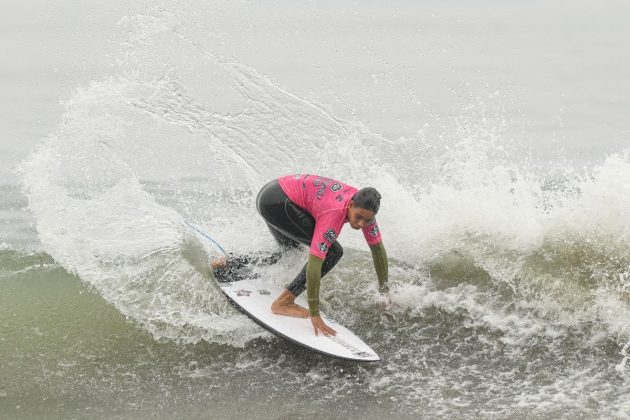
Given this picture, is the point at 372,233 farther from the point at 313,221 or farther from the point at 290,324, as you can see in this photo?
the point at 290,324

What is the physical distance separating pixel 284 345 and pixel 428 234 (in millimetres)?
2338

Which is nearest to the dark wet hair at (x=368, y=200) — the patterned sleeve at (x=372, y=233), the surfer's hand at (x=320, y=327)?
the patterned sleeve at (x=372, y=233)

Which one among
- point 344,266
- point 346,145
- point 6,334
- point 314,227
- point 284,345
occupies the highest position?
point 346,145

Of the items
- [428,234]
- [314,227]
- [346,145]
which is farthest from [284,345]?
[346,145]

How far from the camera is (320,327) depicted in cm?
673

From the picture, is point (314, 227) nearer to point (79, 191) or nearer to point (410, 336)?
point (410, 336)

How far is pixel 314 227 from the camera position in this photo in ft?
23.5

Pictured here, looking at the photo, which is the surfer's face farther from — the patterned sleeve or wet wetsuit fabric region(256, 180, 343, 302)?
wet wetsuit fabric region(256, 180, 343, 302)

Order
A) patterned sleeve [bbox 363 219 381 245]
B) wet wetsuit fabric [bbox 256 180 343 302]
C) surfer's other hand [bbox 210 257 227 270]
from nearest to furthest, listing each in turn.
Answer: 1. patterned sleeve [bbox 363 219 381 245]
2. wet wetsuit fabric [bbox 256 180 343 302]
3. surfer's other hand [bbox 210 257 227 270]

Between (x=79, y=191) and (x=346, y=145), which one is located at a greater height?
(x=346, y=145)

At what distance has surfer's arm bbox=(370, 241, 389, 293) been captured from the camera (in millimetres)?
7035

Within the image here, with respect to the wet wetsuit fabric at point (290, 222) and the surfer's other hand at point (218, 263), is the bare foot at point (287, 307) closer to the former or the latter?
the wet wetsuit fabric at point (290, 222)

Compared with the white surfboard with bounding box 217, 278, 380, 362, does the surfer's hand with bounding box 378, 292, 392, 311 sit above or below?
above

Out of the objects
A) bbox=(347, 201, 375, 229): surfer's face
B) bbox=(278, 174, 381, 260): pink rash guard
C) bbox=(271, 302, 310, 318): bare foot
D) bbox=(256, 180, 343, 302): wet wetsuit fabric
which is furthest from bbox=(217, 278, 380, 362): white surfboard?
bbox=(347, 201, 375, 229): surfer's face
